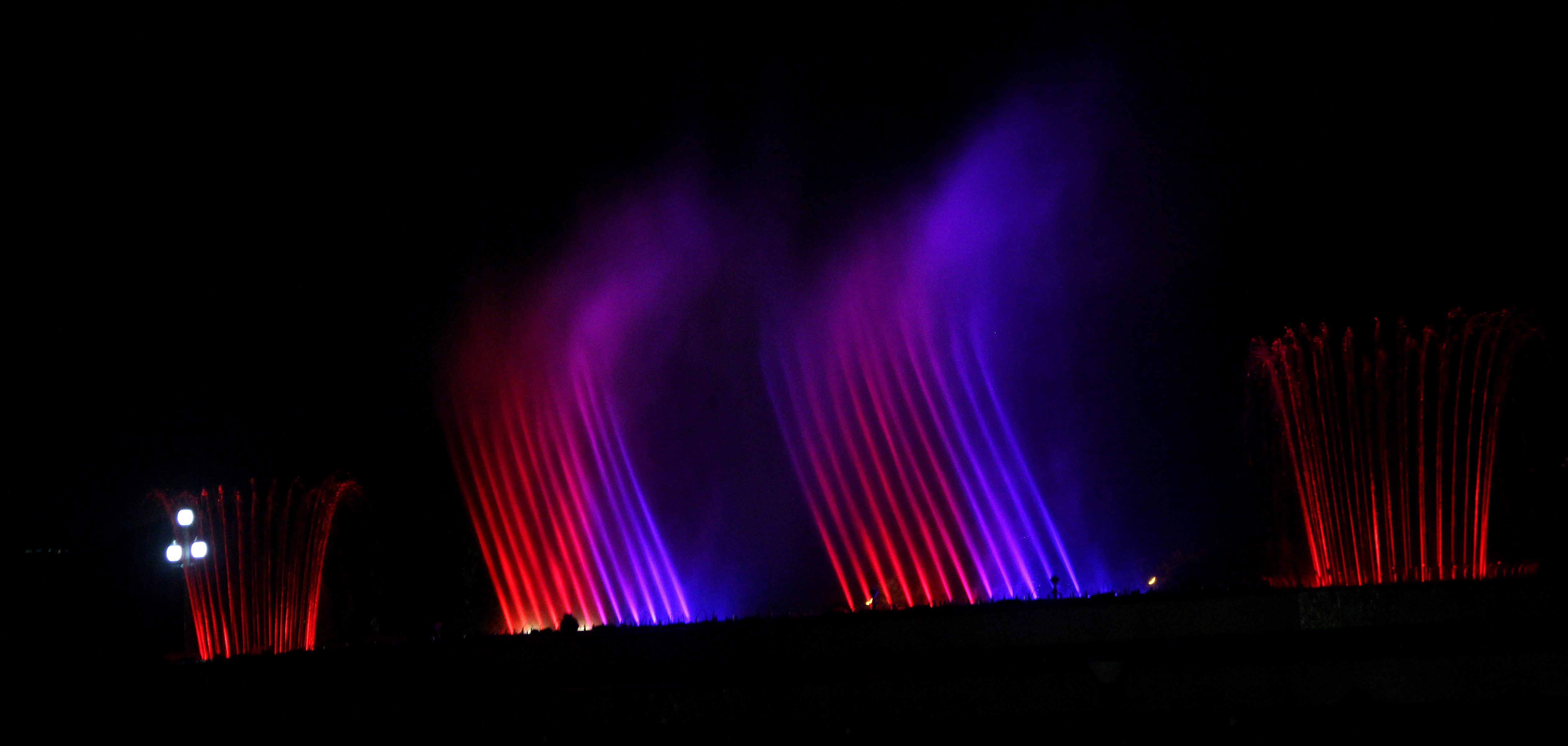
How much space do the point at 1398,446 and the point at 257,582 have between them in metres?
17.4

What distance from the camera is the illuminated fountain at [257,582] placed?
16.3m

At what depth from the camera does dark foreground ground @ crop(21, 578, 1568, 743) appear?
23.2 ft

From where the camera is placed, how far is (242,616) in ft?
54.0

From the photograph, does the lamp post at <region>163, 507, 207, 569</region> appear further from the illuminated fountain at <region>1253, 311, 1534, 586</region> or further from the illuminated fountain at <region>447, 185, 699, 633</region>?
the illuminated fountain at <region>1253, 311, 1534, 586</region>

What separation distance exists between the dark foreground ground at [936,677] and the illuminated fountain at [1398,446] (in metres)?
5.36

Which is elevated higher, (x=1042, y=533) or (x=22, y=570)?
(x=22, y=570)

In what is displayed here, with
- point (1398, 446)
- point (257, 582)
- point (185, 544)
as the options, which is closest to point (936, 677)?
point (1398, 446)

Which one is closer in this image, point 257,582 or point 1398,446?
point 1398,446

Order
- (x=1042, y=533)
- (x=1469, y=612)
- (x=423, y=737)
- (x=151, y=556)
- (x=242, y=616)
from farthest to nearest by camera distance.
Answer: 1. (x=151, y=556)
2. (x=1042, y=533)
3. (x=242, y=616)
4. (x=1469, y=612)
5. (x=423, y=737)

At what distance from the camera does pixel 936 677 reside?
24.6ft

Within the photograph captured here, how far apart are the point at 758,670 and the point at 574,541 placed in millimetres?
10719

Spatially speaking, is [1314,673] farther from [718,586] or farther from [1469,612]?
[718,586]

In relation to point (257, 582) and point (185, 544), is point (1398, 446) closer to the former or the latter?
point (185, 544)

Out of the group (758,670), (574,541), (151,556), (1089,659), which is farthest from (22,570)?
(1089,659)
